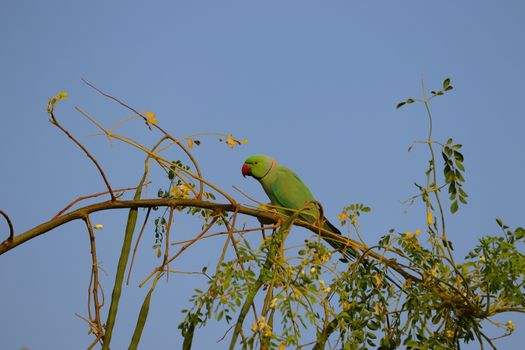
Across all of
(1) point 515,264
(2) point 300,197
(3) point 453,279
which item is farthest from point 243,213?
(2) point 300,197

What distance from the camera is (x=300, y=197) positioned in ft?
13.5

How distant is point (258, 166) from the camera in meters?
4.55

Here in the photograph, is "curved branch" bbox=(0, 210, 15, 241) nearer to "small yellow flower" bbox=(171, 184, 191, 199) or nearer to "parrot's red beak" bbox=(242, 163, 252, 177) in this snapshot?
"small yellow flower" bbox=(171, 184, 191, 199)

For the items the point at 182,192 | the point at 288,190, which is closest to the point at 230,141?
the point at 182,192

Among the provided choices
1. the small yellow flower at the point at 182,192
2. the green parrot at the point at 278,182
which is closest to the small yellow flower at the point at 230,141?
the small yellow flower at the point at 182,192

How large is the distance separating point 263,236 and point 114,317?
23.3 inches

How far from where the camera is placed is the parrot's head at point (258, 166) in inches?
178

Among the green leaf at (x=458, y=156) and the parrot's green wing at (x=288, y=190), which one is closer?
the green leaf at (x=458, y=156)

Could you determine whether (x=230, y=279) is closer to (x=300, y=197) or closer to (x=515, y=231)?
(x=515, y=231)

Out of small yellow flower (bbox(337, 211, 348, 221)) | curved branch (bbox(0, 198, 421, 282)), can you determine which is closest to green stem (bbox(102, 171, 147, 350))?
curved branch (bbox(0, 198, 421, 282))

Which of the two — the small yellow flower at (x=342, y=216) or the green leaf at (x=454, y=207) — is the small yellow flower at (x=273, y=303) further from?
the green leaf at (x=454, y=207)

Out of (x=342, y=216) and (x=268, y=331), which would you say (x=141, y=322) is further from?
(x=342, y=216)

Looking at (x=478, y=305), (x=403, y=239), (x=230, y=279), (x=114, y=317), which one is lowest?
(x=114, y=317)

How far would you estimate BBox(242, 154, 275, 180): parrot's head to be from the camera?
14.8 ft
